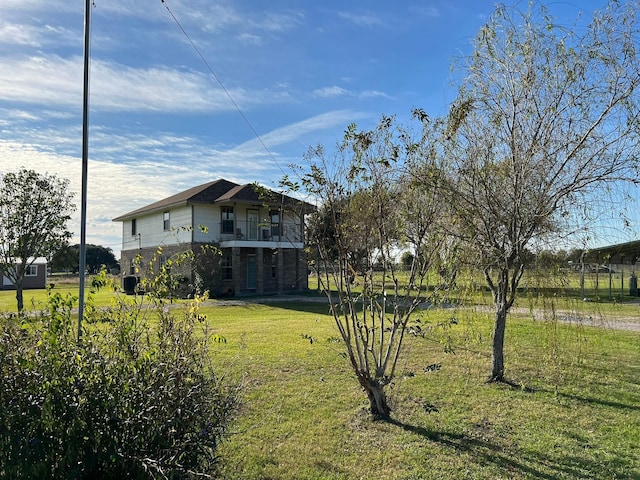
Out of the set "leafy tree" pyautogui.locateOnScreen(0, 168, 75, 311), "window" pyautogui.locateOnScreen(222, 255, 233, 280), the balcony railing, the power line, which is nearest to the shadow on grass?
the power line

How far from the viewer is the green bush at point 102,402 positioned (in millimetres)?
2539

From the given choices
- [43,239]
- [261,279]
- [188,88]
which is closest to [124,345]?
[188,88]

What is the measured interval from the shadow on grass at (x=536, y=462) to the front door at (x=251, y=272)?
71.8 feet

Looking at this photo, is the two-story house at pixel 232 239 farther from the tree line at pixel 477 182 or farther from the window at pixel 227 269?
the tree line at pixel 477 182

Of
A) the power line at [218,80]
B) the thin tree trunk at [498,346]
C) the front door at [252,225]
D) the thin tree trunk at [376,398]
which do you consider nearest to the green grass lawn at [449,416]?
the thin tree trunk at [376,398]

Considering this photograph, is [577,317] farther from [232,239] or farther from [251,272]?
[251,272]

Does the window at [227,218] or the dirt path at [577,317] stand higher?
the window at [227,218]

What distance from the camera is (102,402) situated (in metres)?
2.71

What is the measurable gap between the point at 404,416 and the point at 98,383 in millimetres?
3430

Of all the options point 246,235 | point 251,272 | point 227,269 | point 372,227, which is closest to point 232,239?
point 246,235

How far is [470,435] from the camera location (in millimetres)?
4531

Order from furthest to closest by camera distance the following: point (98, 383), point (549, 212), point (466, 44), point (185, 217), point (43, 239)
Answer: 1. point (185, 217)
2. point (43, 239)
3. point (466, 44)
4. point (549, 212)
5. point (98, 383)

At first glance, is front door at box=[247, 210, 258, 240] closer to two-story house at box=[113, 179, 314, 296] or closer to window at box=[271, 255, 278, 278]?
two-story house at box=[113, 179, 314, 296]

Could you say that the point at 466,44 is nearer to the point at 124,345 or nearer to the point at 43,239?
the point at 124,345
